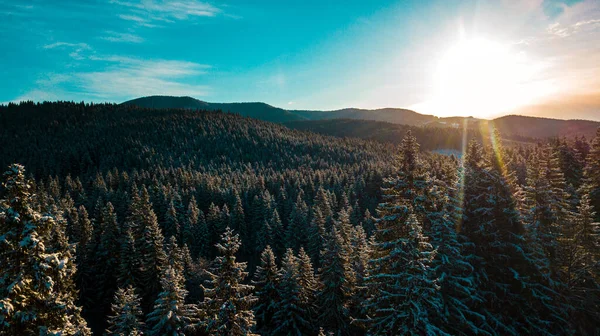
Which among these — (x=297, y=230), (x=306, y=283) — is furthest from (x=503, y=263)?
(x=297, y=230)

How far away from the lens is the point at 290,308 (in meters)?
25.2

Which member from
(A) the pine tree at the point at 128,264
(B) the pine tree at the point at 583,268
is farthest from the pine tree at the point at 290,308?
(A) the pine tree at the point at 128,264

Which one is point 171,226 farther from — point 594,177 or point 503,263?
point 594,177

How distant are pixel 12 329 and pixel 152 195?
6967 cm

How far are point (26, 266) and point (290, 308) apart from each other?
19703 mm

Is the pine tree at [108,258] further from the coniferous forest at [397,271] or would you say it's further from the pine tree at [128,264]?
the pine tree at [128,264]

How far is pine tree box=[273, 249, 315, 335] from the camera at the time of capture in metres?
25.0

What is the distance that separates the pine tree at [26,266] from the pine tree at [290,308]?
17.1 metres

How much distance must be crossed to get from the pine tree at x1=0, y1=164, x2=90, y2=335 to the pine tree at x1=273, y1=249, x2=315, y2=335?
17075mm

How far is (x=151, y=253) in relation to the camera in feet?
111

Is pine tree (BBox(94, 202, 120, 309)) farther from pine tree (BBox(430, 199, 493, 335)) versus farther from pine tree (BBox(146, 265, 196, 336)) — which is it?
pine tree (BBox(430, 199, 493, 335))

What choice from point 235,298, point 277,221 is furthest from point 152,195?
point 235,298

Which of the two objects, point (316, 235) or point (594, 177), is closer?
point (594, 177)

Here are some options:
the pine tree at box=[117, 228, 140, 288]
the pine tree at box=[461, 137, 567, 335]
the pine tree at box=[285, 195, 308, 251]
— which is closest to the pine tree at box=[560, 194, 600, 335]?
the pine tree at box=[461, 137, 567, 335]
